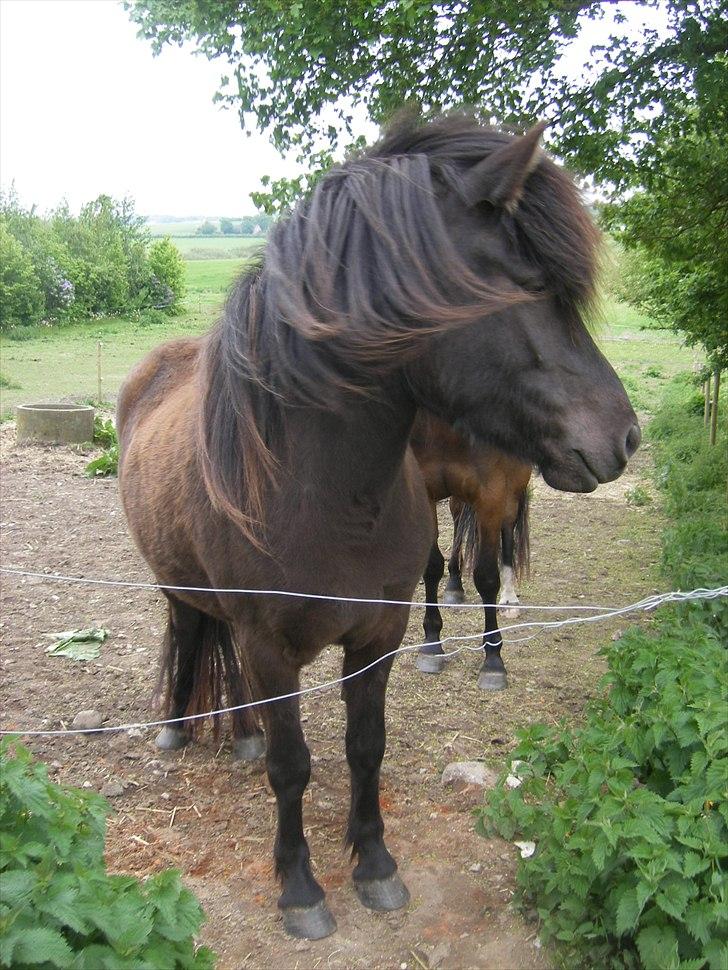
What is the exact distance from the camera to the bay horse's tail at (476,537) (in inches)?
229

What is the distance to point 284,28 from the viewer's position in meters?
4.58

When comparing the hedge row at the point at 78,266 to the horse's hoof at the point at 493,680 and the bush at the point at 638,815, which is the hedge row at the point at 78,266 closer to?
the horse's hoof at the point at 493,680

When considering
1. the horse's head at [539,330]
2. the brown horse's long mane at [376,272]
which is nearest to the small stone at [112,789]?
the brown horse's long mane at [376,272]

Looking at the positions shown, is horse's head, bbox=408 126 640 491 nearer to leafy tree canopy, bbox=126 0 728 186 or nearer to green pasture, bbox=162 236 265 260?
leafy tree canopy, bbox=126 0 728 186

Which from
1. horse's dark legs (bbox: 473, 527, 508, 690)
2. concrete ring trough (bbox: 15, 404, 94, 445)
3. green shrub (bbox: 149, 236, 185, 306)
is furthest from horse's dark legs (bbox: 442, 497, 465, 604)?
green shrub (bbox: 149, 236, 185, 306)

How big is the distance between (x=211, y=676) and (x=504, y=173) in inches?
113

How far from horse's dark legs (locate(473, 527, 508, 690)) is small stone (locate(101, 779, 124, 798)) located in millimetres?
2088

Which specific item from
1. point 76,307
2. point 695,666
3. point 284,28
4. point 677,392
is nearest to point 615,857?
point 695,666

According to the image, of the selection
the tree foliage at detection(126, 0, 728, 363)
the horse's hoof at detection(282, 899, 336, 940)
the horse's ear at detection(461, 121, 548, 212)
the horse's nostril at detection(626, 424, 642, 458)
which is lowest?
the horse's hoof at detection(282, 899, 336, 940)

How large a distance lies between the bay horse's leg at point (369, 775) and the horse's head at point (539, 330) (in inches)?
42.4

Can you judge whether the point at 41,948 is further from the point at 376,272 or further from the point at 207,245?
the point at 207,245

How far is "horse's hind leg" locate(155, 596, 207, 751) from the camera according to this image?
4.07 metres

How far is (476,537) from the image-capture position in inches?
231

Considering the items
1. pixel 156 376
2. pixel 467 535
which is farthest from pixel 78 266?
pixel 156 376
